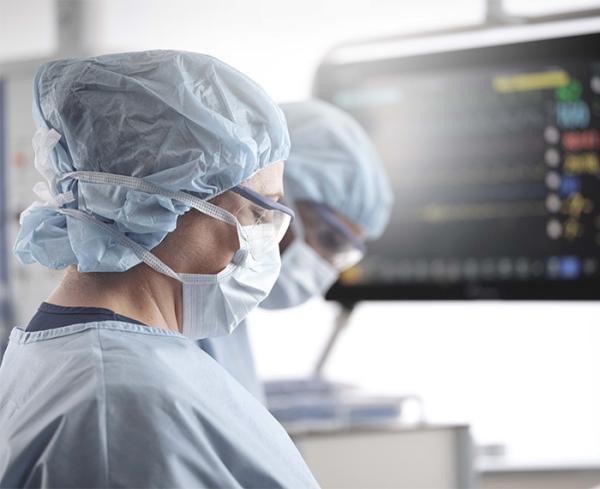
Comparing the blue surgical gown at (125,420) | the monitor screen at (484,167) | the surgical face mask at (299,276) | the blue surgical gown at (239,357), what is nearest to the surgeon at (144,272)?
the blue surgical gown at (125,420)

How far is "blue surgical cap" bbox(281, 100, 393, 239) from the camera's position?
2.01m

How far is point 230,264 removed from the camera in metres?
1.25

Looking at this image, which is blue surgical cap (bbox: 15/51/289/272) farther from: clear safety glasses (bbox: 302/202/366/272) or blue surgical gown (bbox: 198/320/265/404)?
clear safety glasses (bbox: 302/202/366/272)

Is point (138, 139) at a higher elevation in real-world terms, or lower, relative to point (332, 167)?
higher

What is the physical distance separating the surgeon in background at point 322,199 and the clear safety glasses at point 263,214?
26.6 inches

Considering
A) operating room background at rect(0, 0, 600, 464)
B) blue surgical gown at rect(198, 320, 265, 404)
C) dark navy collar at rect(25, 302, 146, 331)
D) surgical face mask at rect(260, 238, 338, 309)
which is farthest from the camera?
operating room background at rect(0, 0, 600, 464)

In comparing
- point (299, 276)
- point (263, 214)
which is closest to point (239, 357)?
point (299, 276)

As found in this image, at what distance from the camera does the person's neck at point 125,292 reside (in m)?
1.16

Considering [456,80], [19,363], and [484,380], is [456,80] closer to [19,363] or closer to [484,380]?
[484,380]

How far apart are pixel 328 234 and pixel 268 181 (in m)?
0.82

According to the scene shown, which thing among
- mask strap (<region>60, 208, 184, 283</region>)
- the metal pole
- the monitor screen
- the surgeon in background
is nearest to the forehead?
mask strap (<region>60, 208, 184, 283</region>)

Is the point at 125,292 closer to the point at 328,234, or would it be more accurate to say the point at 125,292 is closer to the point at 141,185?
the point at 141,185

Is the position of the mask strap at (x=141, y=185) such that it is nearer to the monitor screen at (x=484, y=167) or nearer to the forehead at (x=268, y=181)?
the forehead at (x=268, y=181)

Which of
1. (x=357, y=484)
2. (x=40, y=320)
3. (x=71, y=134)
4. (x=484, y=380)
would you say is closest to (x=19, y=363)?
(x=40, y=320)
